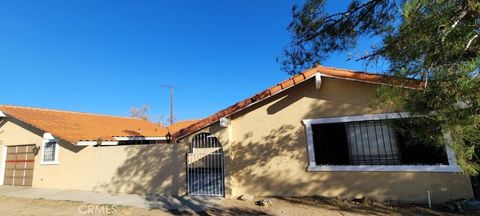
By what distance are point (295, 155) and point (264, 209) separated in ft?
7.20

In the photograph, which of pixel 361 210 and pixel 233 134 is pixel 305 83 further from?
pixel 361 210

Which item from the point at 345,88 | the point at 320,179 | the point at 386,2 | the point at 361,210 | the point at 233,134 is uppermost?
the point at 386,2

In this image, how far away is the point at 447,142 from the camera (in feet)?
13.8

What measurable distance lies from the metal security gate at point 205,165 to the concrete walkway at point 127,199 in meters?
0.61

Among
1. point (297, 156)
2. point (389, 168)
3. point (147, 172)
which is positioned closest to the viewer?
point (389, 168)

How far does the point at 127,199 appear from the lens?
36.8ft

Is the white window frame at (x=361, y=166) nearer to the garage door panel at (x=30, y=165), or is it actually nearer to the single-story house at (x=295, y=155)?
the single-story house at (x=295, y=155)

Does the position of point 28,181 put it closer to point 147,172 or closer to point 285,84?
point 147,172

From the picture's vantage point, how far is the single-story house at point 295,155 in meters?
8.94

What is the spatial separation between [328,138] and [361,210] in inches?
102

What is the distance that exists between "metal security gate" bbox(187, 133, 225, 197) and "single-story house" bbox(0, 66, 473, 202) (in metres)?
0.04

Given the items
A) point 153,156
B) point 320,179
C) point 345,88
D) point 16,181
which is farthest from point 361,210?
point 16,181

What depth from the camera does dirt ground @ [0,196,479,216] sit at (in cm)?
820

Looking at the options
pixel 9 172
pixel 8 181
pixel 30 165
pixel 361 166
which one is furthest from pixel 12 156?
pixel 361 166
